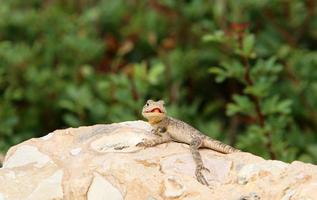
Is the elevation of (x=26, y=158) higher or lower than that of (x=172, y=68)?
Answer: lower

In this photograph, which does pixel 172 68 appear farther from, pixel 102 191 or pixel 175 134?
pixel 102 191

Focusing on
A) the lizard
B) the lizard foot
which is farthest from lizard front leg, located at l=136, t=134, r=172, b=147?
the lizard foot

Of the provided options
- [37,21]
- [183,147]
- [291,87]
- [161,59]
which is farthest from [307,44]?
[183,147]

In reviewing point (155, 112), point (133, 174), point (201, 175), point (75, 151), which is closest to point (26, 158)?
point (75, 151)

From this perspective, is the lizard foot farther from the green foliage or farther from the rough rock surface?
the green foliage

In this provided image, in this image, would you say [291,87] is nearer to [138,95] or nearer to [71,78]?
[138,95]

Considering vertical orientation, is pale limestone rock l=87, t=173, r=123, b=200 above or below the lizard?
below
